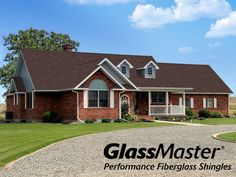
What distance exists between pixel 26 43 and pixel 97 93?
25.1 metres

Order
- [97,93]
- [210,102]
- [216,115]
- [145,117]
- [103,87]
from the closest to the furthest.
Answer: [97,93], [103,87], [145,117], [216,115], [210,102]

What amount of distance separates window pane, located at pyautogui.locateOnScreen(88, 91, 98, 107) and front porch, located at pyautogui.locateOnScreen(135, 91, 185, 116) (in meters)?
8.00

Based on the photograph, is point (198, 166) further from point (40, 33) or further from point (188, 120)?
point (40, 33)

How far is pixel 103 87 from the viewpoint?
40.9m

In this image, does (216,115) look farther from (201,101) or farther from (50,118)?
(50,118)

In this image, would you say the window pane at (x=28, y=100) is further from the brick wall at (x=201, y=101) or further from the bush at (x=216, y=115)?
the bush at (x=216, y=115)

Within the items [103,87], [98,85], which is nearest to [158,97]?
[103,87]

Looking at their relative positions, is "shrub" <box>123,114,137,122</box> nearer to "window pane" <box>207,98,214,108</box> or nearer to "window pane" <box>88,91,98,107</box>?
"window pane" <box>88,91,98,107</box>

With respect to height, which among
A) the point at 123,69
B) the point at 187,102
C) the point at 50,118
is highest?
the point at 123,69

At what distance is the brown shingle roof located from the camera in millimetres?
43000

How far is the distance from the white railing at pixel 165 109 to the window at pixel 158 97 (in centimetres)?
136

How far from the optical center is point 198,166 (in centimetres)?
1416

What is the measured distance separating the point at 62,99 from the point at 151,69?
12.5 metres

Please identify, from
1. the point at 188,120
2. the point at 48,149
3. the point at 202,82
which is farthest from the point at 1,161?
the point at 202,82
